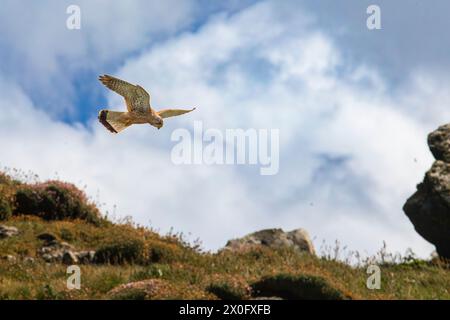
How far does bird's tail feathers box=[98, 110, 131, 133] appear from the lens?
43.4ft

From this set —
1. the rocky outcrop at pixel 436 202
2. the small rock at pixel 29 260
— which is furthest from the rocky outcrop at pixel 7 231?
the rocky outcrop at pixel 436 202

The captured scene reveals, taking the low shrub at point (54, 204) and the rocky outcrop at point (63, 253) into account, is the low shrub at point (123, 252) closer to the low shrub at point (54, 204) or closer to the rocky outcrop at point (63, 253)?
the rocky outcrop at point (63, 253)

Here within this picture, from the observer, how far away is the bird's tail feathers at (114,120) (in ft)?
43.4

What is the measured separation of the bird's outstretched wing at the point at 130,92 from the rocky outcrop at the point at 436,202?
506 inches

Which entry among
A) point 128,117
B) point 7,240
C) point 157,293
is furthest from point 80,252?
point 128,117

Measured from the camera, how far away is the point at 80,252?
21.9 m

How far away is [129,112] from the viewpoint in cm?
1310

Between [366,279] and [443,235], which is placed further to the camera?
[443,235]

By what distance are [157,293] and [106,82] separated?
13.4 ft

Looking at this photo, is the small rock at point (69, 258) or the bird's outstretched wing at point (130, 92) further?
the small rock at point (69, 258)

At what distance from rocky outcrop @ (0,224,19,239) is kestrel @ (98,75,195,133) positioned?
438 inches
